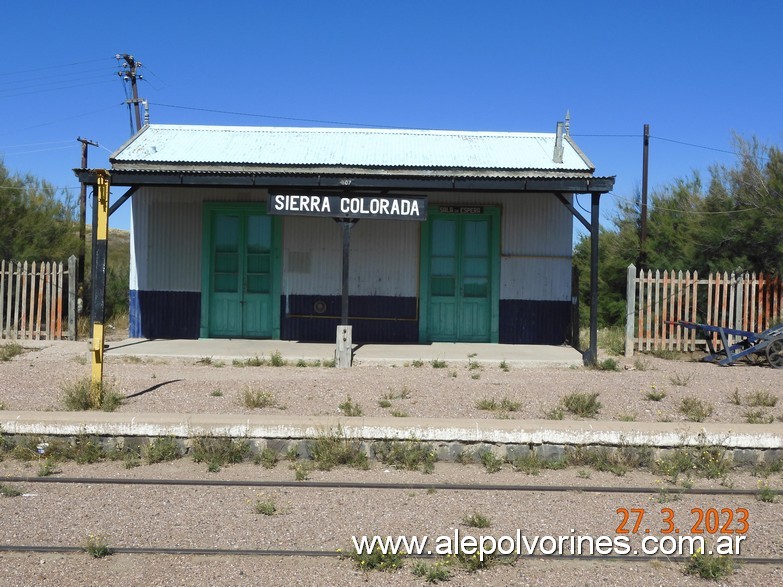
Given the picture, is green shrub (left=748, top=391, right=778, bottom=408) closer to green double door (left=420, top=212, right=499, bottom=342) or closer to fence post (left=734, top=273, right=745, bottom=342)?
fence post (left=734, top=273, right=745, bottom=342)

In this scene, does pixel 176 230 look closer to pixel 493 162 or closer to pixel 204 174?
pixel 204 174

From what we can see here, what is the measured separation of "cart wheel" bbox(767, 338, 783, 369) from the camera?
43.5ft

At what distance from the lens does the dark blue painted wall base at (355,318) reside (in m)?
15.2

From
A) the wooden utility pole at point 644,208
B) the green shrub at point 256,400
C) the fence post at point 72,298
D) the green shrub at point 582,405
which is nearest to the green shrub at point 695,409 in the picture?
the green shrub at point 582,405

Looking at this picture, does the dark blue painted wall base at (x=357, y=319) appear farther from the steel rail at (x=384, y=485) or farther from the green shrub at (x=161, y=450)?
the steel rail at (x=384, y=485)

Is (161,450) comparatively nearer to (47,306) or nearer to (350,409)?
(350,409)

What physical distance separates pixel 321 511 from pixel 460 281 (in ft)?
31.6

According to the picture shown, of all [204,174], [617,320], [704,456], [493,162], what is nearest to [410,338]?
[493,162]

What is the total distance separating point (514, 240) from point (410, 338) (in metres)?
2.82

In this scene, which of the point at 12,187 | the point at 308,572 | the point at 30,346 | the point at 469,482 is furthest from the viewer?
the point at 12,187

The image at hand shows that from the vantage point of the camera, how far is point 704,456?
730 centimetres

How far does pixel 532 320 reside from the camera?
50.1 feet

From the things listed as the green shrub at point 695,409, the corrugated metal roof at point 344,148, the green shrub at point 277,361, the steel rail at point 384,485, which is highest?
the corrugated metal roof at point 344,148

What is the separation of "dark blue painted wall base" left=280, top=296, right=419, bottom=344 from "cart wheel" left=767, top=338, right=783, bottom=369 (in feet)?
20.8
